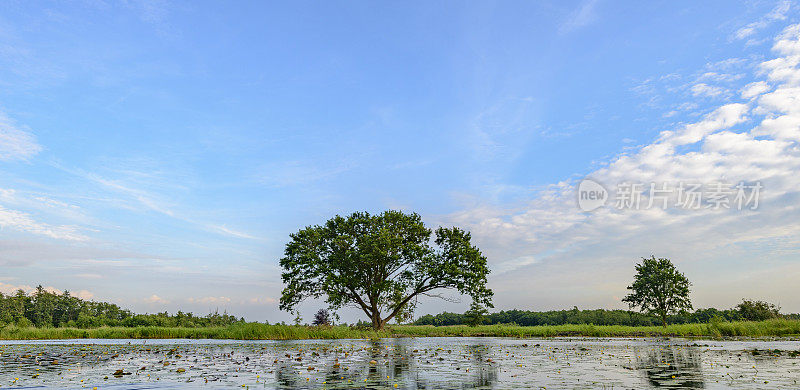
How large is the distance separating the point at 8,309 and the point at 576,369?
76.0 metres

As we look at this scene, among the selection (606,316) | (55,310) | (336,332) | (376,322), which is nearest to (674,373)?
(336,332)

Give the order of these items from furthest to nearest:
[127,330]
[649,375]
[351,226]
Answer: [351,226] → [127,330] → [649,375]

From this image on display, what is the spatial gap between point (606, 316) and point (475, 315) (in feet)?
89.0

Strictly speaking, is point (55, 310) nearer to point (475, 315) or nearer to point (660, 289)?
point (475, 315)

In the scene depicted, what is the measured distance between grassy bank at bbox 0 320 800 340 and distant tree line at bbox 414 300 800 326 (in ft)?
26.2

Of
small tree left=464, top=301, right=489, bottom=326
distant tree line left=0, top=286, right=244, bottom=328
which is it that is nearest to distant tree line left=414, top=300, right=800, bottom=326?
small tree left=464, top=301, right=489, bottom=326

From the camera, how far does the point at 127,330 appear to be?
38.9 m

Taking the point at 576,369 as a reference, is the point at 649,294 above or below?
above

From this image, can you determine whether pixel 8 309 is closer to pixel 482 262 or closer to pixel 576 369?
pixel 482 262

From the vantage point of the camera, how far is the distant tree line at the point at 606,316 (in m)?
51.5

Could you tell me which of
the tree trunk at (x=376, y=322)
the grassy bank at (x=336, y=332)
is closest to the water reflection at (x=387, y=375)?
the grassy bank at (x=336, y=332)

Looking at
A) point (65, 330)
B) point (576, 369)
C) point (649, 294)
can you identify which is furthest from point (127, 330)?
point (649, 294)

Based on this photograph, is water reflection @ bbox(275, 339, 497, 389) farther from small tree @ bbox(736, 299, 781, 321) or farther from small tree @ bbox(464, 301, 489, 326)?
small tree @ bbox(736, 299, 781, 321)

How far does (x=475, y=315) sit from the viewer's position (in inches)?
1954
